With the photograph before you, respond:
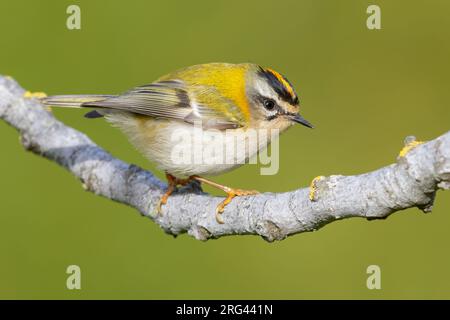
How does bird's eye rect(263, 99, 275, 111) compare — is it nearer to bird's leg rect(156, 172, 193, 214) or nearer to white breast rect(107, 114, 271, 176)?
white breast rect(107, 114, 271, 176)

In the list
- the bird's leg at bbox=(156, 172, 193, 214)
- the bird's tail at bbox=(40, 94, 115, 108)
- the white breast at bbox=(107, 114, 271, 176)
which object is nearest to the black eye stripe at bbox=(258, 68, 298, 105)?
the white breast at bbox=(107, 114, 271, 176)

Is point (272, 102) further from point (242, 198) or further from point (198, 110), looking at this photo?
point (242, 198)

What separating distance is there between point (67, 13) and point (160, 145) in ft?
6.84

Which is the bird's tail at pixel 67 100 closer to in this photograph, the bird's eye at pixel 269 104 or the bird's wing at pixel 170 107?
the bird's wing at pixel 170 107

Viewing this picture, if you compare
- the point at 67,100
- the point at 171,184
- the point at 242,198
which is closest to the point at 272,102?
the point at 171,184

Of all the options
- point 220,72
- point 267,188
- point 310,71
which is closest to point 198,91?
point 220,72

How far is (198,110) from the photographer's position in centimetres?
341

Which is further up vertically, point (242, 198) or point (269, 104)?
point (269, 104)

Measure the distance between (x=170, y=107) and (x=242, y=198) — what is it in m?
0.84

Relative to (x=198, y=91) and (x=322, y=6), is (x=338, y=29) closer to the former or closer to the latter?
(x=322, y=6)

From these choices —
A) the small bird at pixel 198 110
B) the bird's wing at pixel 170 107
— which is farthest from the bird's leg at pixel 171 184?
the bird's wing at pixel 170 107

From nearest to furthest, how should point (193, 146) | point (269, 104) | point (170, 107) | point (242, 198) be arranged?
point (242, 198), point (193, 146), point (170, 107), point (269, 104)

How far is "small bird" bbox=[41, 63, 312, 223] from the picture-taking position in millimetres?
3293

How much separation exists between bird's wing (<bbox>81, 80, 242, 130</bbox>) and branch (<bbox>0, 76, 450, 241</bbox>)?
0.33 meters
